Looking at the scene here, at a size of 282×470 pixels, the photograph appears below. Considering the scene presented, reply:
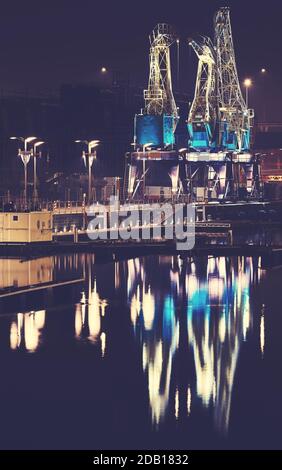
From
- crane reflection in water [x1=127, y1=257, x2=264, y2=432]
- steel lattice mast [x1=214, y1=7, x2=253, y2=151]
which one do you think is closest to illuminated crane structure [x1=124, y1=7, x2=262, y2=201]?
steel lattice mast [x1=214, y1=7, x2=253, y2=151]

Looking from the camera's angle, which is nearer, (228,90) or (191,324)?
(191,324)

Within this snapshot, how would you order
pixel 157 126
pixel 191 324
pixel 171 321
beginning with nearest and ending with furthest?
1. pixel 191 324
2. pixel 171 321
3. pixel 157 126

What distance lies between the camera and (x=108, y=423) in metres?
22.0

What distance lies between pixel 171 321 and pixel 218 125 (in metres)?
56.8

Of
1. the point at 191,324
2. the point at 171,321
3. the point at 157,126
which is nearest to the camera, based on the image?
the point at 191,324

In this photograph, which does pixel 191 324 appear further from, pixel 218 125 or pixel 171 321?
pixel 218 125

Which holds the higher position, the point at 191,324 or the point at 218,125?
the point at 218,125

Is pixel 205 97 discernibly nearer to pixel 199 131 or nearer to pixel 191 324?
pixel 199 131

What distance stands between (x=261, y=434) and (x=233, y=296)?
17.0 metres

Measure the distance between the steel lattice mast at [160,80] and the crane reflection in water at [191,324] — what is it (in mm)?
34259

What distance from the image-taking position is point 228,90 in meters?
90.9

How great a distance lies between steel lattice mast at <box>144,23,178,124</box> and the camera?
8081cm

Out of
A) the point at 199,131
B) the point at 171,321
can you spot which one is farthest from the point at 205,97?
the point at 171,321
